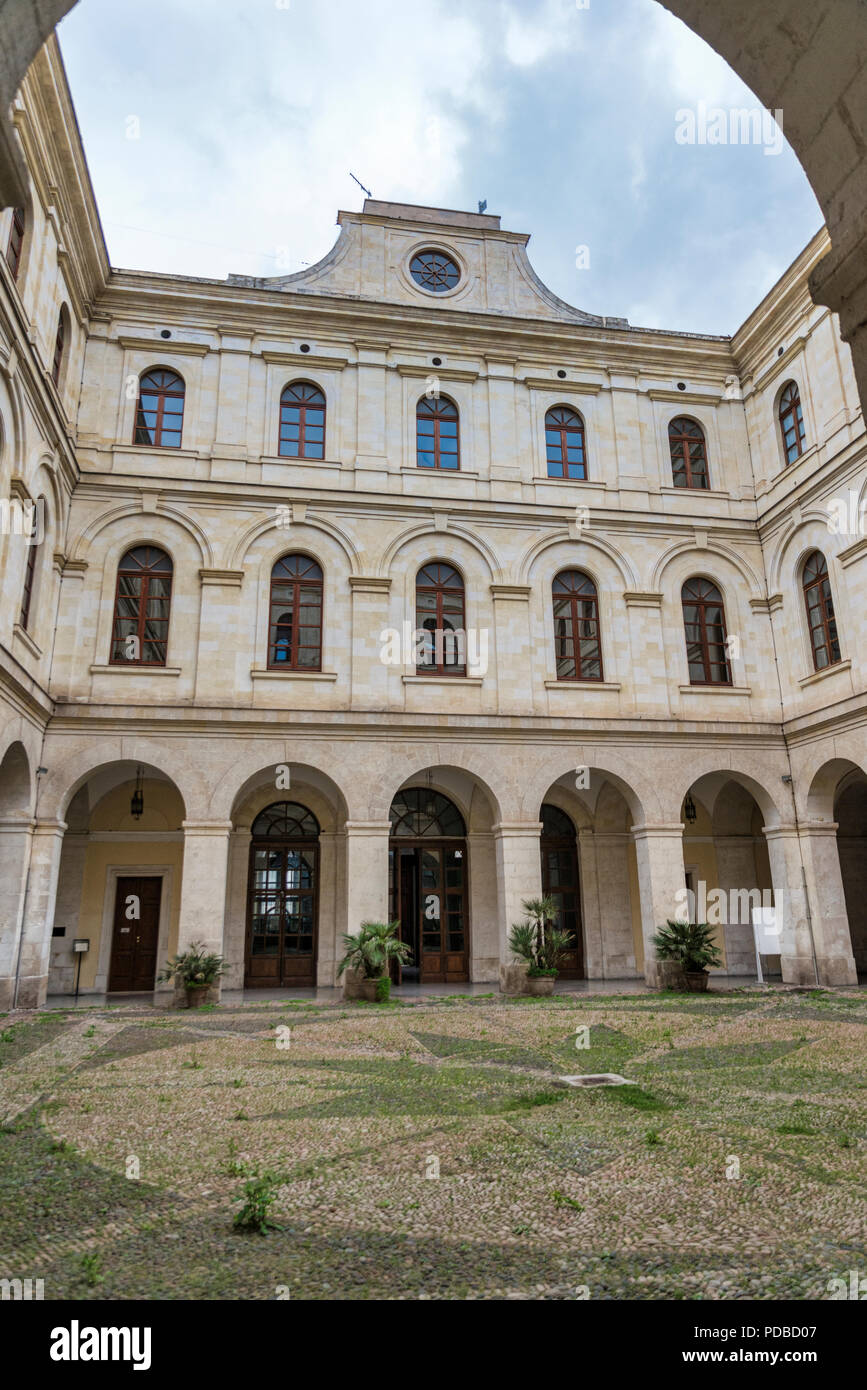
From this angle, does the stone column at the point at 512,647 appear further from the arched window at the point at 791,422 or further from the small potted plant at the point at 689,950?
the arched window at the point at 791,422

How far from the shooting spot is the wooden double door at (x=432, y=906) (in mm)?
19094

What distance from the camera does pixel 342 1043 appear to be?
36.3ft

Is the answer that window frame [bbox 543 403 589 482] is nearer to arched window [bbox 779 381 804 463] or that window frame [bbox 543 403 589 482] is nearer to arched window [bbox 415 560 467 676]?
arched window [bbox 415 560 467 676]

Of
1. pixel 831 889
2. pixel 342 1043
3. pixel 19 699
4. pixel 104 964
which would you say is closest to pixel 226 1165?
pixel 342 1043

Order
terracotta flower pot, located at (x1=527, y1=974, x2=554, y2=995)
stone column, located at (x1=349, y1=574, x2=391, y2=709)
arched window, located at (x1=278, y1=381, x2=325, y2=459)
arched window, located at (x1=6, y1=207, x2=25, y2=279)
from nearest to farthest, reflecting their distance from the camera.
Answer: arched window, located at (x1=6, y1=207, x2=25, y2=279) < terracotta flower pot, located at (x1=527, y1=974, x2=554, y2=995) < stone column, located at (x1=349, y1=574, x2=391, y2=709) < arched window, located at (x1=278, y1=381, x2=325, y2=459)

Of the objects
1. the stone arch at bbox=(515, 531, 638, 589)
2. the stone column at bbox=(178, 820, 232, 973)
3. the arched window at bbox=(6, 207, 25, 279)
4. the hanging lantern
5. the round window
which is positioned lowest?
the stone column at bbox=(178, 820, 232, 973)

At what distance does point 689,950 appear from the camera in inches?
655

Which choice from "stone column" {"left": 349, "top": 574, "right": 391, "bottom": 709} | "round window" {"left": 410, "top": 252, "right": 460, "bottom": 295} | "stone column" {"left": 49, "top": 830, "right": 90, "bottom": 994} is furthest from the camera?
"round window" {"left": 410, "top": 252, "right": 460, "bottom": 295}

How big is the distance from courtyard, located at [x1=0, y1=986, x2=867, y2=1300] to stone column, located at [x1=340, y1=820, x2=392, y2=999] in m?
4.84

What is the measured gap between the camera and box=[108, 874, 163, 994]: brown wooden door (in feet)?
59.2

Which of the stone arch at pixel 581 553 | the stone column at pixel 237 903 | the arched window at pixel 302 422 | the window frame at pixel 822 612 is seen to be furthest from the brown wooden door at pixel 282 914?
the window frame at pixel 822 612

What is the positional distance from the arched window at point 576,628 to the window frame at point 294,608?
4.84 m

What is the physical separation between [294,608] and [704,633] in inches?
340

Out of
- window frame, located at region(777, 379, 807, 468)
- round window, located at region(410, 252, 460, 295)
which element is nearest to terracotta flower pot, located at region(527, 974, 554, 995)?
window frame, located at region(777, 379, 807, 468)
